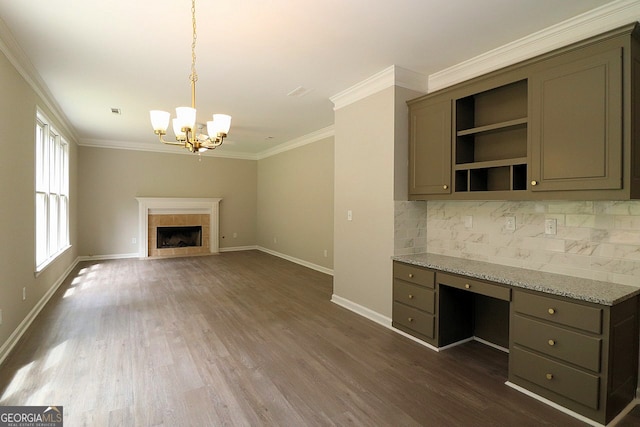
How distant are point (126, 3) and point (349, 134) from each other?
101 inches

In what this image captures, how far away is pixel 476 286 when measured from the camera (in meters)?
2.59

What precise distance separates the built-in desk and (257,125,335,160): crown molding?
151 inches

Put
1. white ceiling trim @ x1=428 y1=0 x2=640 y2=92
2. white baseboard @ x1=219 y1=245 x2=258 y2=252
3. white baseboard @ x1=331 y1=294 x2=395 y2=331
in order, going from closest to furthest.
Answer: white ceiling trim @ x1=428 y1=0 x2=640 y2=92 < white baseboard @ x1=331 y1=294 x2=395 y2=331 < white baseboard @ x1=219 y1=245 x2=258 y2=252

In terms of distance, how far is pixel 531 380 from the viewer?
2.24 m

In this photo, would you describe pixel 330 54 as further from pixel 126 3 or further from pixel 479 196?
pixel 479 196

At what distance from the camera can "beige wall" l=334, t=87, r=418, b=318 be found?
3.44m

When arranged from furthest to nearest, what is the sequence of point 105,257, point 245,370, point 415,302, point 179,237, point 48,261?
point 179,237 → point 105,257 → point 48,261 → point 415,302 → point 245,370

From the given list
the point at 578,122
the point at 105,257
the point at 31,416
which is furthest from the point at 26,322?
the point at 578,122

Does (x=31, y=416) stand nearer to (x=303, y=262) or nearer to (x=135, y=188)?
(x=303, y=262)

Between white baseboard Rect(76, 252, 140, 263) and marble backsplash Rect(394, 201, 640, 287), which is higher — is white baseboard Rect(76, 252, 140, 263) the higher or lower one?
the lower one

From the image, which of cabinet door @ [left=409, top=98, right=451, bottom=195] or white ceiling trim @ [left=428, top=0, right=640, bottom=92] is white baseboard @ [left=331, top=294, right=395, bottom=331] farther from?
white ceiling trim @ [left=428, top=0, right=640, bottom=92]

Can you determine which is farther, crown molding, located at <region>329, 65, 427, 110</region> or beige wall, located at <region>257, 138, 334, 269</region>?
beige wall, located at <region>257, 138, 334, 269</region>

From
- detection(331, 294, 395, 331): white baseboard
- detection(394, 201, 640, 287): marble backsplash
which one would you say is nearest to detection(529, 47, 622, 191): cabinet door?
detection(394, 201, 640, 287): marble backsplash

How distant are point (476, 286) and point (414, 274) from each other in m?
0.65
